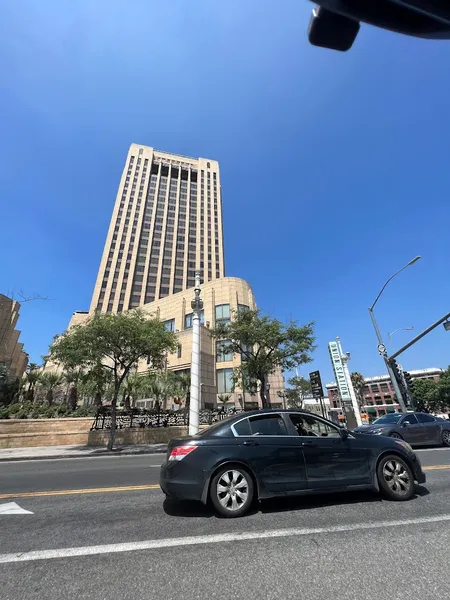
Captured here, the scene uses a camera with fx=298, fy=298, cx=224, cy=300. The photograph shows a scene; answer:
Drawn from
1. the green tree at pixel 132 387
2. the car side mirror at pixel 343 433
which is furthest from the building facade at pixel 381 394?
the car side mirror at pixel 343 433

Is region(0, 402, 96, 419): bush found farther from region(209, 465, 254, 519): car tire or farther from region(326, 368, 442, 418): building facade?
region(326, 368, 442, 418): building facade

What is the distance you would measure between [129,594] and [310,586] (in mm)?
1507

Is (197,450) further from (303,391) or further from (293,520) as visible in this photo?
(303,391)

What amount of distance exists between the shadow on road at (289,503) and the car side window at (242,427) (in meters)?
1.08

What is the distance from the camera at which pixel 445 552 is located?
3.05m

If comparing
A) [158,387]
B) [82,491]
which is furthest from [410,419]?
[158,387]

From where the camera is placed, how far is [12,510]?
493cm

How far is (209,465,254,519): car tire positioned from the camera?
13.9 ft

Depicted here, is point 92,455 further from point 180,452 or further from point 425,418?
point 425,418

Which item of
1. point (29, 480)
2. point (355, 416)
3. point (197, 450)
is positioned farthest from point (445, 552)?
point (355, 416)

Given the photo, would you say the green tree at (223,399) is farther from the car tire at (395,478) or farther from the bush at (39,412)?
the car tire at (395,478)

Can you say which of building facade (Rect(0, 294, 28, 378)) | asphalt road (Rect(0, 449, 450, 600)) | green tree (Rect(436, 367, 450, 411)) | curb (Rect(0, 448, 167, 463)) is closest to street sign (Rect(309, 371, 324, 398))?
curb (Rect(0, 448, 167, 463))

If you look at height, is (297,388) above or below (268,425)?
above

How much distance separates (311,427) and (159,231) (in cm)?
9665
